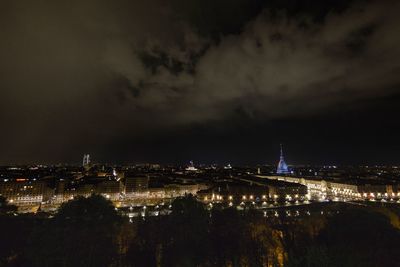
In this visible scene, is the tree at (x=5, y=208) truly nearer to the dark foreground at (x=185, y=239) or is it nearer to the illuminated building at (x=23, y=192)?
the dark foreground at (x=185, y=239)

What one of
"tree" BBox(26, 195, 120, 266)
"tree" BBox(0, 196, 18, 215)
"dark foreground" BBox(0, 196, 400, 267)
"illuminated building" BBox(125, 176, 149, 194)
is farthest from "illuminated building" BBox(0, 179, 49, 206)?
"tree" BBox(26, 195, 120, 266)

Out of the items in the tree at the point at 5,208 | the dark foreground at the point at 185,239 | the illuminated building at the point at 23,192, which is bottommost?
the dark foreground at the point at 185,239

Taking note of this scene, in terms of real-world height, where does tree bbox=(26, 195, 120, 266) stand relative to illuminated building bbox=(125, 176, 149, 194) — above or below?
below

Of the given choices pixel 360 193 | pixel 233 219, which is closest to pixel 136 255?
Answer: pixel 233 219

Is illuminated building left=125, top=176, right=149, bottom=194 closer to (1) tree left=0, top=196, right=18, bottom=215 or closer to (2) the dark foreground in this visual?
(1) tree left=0, top=196, right=18, bottom=215

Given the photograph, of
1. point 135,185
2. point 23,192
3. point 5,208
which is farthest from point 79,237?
point 135,185

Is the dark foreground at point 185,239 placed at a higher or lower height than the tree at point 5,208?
lower

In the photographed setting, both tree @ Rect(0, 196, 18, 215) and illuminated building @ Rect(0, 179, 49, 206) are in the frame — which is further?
illuminated building @ Rect(0, 179, 49, 206)

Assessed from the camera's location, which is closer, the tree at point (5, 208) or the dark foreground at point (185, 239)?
the dark foreground at point (185, 239)

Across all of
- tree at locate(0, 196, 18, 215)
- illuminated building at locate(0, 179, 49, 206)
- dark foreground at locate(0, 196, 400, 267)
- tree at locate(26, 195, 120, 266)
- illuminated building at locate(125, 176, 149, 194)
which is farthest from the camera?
illuminated building at locate(125, 176, 149, 194)

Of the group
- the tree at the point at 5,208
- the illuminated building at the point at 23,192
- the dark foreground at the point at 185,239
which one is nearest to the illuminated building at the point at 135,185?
the illuminated building at the point at 23,192
